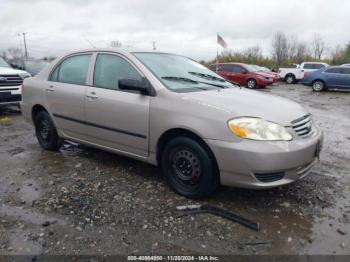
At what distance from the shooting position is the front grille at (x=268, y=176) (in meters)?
3.06

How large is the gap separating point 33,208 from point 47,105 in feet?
6.73

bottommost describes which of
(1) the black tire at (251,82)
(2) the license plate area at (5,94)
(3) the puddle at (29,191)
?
(3) the puddle at (29,191)

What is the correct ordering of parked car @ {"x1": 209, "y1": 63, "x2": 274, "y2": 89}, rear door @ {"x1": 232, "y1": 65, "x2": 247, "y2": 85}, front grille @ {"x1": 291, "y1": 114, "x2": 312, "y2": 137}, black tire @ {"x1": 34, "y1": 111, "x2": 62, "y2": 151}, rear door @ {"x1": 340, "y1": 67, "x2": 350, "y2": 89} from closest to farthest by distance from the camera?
front grille @ {"x1": 291, "y1": 114, "x2": 312, "y2": 137} → black tire @ {"x1": 34, "y1": 111, "x2": 62, "y2": 151} → rear door @ {"x1": 340, "y1": 67, "x2": 350, "y2": 89} → parked car @ {"x1": 209, "y1": 63, "x2": 274, "y2": 89} → rear door @ {"x1": 232, "y1": 65, "x2": 247, "y2": 85}

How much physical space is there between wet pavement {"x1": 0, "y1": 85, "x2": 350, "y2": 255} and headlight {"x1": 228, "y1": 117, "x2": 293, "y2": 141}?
0.80 m

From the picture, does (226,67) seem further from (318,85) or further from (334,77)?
(334,77)

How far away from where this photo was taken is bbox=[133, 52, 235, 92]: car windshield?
3732mm

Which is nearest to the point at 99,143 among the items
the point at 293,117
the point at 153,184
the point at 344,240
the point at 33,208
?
the point at 153,184

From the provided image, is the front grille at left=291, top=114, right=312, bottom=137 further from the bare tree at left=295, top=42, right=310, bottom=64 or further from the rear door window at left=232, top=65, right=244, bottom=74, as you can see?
the bare tree at left=295, top=42, right=310, bottom=64

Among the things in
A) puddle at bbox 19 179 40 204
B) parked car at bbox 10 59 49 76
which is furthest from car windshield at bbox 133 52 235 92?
parked car at bbox 10 59 49 76

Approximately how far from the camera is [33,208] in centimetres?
333

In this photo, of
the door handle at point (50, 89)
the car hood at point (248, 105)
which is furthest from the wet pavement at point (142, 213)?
the door handle at point (50, 89)

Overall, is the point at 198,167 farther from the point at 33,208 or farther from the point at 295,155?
the point at 33,208

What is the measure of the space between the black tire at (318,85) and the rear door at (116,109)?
51.3 feet

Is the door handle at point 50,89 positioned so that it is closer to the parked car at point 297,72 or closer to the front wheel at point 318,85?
the front wheel at point 318,85
